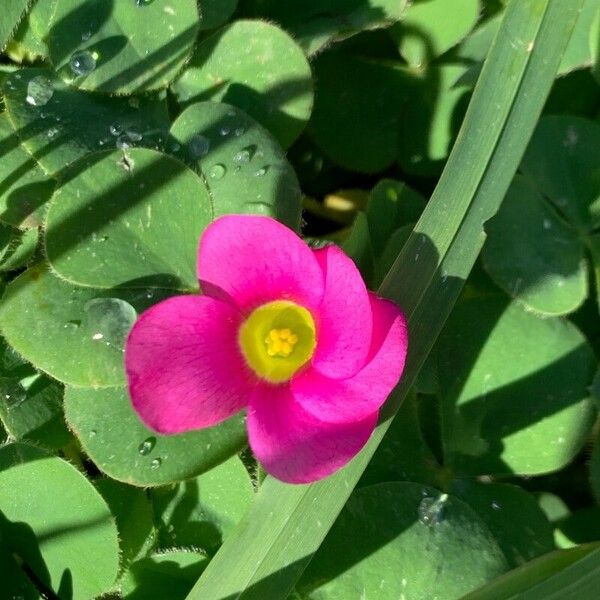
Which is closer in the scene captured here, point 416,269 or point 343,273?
point 343,273

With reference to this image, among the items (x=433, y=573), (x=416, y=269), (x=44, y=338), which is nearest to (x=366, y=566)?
(x=433, y=573)

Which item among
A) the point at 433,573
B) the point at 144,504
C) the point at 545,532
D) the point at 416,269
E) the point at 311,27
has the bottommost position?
the point at 545,532

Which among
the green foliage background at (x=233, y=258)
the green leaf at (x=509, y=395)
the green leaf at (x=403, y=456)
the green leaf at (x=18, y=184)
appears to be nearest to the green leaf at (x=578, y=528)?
the green foliage background at (x=233, y=258)

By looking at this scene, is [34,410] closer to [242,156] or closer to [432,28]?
[242,156]

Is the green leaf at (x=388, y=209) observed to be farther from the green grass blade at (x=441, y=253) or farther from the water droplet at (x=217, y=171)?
the water droplet at (x=217, y=171)

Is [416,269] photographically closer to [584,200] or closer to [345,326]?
[345,326]

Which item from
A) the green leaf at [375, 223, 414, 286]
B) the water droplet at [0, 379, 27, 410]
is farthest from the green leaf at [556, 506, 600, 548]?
the water droplet at [0, 379, 27, 410]

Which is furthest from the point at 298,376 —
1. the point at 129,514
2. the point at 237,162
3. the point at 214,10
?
the point at 214,10
